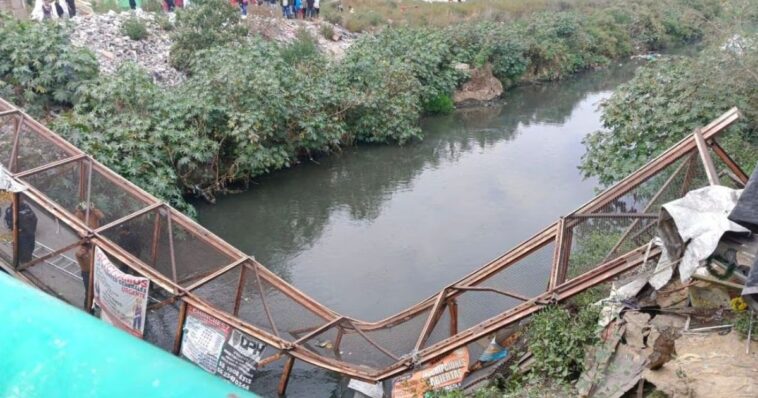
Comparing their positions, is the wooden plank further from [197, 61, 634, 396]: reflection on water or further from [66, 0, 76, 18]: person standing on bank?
[66, 0, 76, 18]: person standing on bank

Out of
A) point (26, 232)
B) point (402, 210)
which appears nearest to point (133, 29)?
point (402, 210)

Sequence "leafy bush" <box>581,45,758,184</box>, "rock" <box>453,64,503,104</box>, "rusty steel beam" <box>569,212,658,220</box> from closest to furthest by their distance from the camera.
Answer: "rusty steel beam" <box>569,212,658,220</box>
"leafy bush" <box>581,45,758,184</box>
"rock" <box>453,64,503,104</box>

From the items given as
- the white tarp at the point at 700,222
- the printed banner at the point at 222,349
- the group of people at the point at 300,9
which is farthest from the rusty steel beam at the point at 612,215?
the group of people at the point at 300,9

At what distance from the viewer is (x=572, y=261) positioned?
8906 millimetres

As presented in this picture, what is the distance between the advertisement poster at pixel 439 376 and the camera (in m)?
7.50

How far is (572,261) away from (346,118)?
36.8 feet

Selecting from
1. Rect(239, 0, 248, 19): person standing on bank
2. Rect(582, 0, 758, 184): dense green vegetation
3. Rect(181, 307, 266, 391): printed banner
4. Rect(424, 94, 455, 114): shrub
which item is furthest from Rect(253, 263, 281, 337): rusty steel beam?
Rect(239, 0, 248, 19): person standing on bank

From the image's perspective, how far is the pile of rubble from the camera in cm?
1775

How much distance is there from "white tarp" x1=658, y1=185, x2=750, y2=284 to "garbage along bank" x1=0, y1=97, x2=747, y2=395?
0.67 metres

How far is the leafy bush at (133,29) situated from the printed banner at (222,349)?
1414 cm

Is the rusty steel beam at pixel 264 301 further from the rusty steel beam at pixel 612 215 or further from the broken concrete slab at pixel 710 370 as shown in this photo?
the broken concrete slab at pixel 710 370

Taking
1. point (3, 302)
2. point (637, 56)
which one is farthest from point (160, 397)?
point (637, 56)

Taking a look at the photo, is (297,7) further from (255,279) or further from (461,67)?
(255,279)

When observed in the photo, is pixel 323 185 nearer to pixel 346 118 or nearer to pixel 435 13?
pixel 346 118
